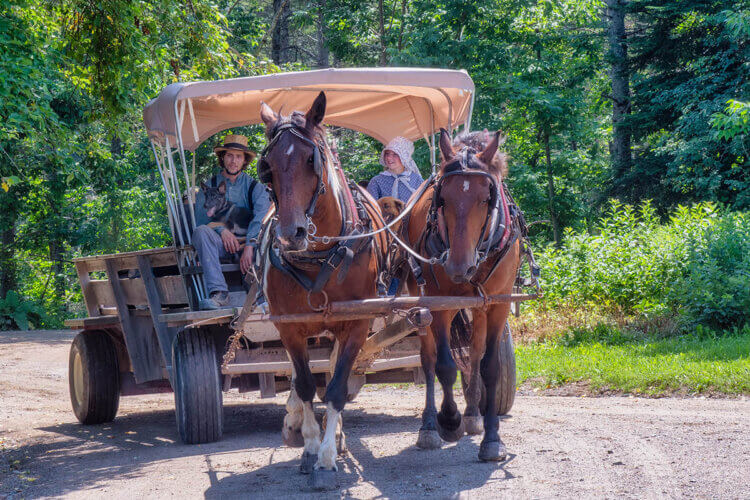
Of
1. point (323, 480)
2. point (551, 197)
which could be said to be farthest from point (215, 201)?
point (551, 197)

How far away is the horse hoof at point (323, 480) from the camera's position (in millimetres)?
5125

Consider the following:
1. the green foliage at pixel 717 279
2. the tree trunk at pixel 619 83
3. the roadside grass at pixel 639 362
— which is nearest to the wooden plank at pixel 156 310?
the roadside grass at pixel 639 362

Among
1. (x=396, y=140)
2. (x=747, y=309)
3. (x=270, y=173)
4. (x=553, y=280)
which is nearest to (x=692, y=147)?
(x=553, y=280)

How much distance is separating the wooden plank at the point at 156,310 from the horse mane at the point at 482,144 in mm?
2961

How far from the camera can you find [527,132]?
2316cm

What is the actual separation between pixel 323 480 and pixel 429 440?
4.74ft

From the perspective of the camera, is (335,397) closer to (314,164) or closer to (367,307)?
(367,307)

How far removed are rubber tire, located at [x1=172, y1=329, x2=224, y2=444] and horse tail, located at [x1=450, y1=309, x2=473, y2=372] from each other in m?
1.95

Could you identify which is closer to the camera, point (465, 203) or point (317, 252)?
point (317, 252)

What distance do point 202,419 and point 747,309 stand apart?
7638 millimetres

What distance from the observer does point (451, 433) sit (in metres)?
6.31

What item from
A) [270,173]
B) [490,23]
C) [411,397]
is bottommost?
[411,397]

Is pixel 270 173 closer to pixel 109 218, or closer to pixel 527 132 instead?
pixel 109 218

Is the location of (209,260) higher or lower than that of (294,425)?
higher
